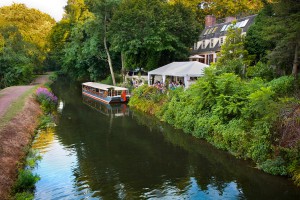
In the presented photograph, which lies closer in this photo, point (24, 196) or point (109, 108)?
point (24, 196)

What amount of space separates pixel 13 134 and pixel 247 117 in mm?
14298

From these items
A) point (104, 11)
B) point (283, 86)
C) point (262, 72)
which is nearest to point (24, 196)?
point (283, 86)

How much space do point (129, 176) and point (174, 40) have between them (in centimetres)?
2674

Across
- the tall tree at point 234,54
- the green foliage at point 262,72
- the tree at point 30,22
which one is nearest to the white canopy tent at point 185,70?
the tall tree at point 234,54

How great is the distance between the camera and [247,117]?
675 inches

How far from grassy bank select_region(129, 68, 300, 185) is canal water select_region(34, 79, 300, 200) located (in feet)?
2.35

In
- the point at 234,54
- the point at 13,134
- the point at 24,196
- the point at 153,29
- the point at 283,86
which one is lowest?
the point at 24,196

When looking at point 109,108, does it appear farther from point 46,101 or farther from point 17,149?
point 17,149

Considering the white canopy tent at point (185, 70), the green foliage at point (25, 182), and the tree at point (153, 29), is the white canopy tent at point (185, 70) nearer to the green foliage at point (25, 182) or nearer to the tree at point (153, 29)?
the tree at point (153, 29)

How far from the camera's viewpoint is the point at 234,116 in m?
19.1

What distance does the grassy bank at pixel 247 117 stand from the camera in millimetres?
13641

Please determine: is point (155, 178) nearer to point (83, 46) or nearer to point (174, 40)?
point (174, 40)

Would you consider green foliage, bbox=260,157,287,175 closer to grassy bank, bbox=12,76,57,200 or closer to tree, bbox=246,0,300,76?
tree, bbox=246,0,300,76

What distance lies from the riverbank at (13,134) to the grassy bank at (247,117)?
11.5 m
